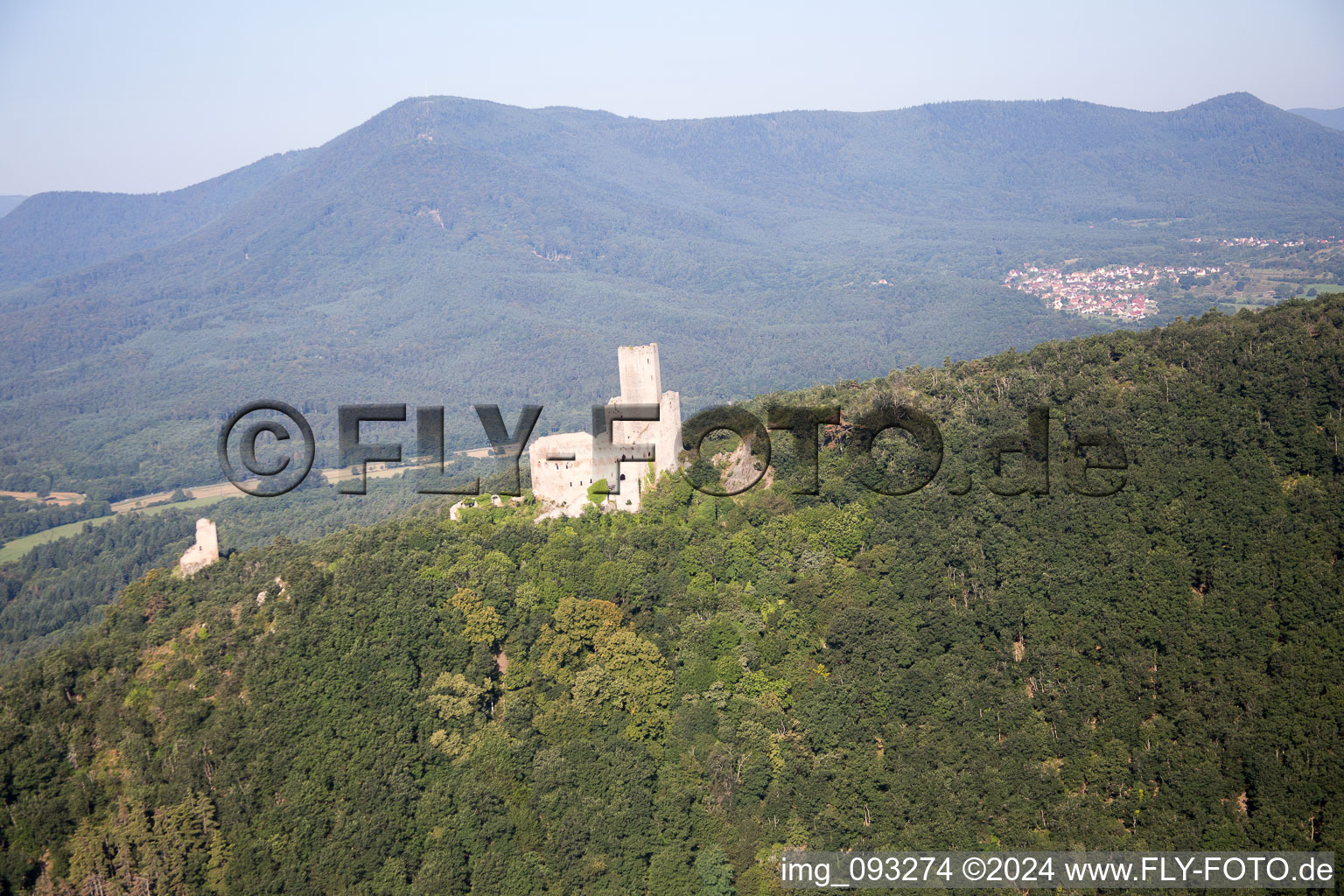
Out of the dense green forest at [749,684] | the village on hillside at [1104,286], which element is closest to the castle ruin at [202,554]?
the dense green forest at [749,684]

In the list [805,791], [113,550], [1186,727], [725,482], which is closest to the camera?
[1186,727]

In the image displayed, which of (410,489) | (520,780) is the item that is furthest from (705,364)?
(520,780)

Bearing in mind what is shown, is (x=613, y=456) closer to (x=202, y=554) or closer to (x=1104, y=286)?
(x=202, y=554)

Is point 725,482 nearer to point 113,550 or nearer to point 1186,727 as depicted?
point 1186,727

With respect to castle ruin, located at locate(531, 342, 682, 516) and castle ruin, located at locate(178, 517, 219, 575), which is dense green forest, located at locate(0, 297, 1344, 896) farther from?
castle ruin, located at locate(178, 517, 219, 575)

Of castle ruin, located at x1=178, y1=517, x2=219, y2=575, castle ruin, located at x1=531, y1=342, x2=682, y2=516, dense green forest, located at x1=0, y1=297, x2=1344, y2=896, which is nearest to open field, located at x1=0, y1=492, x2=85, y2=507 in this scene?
castle ruin, located at x1=178, y1=517, x2=219, y2=575

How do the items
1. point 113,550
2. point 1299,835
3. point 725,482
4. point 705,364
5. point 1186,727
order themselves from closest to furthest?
1. point 1299,835
2. point 1186,727
3. point 725,482
4. point 113,550
5. point 705,364
